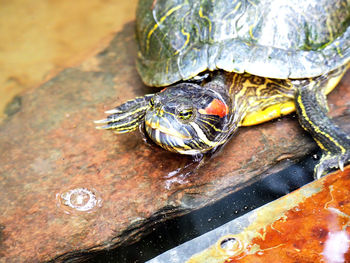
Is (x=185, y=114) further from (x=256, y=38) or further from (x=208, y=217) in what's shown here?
(x=256, y=38)

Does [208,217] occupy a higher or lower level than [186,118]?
lower

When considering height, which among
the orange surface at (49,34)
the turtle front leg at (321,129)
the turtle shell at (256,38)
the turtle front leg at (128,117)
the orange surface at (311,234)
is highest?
the turtle shell at (256,38)

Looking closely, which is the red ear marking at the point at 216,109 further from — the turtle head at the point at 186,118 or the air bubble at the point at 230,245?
the air bubble at the point at 230,245

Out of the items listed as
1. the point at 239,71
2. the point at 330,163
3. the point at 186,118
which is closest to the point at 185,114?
the point at 186,118

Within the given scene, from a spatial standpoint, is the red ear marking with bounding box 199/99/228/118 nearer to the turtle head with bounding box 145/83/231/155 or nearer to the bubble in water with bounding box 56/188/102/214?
the turtle head with bounding box 145/83/231/155

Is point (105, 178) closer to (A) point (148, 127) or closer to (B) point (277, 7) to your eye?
(A) point (148, 127)

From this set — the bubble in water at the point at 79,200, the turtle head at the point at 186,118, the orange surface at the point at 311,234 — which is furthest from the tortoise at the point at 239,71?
the bubble in water at the point at 79,200

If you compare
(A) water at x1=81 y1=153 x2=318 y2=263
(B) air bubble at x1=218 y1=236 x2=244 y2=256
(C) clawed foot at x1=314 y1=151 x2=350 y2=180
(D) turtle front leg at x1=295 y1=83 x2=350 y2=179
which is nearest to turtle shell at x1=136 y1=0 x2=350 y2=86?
(D) turtle front leg at x1=295 y1=83 x2=350 y2=179
